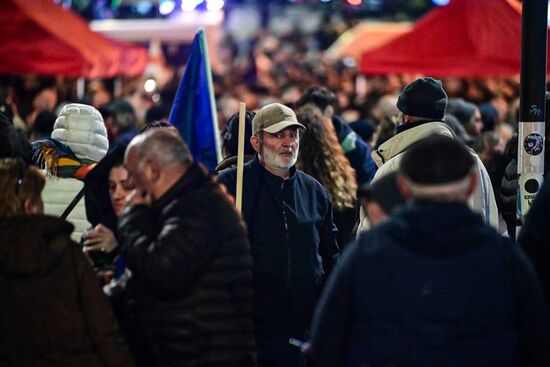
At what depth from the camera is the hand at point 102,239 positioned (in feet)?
20.0

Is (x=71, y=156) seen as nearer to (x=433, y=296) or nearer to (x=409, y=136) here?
(x=409, y=136)

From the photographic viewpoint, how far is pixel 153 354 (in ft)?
18.4

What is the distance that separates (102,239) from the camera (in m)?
6.09

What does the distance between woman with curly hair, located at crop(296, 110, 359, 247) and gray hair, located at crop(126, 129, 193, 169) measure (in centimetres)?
389

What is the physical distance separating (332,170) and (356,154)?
5.33 feet

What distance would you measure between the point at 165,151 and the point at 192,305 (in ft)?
2.47

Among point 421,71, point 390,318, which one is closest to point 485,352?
point 390,318

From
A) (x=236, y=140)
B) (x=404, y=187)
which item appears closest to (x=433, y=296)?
(x=404, y=187)

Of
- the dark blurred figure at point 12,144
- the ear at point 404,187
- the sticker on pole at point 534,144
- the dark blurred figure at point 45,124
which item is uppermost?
the ear at point 404,187

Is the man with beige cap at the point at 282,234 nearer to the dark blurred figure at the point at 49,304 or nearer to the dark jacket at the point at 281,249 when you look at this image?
the dark jacket at the point at 281,249

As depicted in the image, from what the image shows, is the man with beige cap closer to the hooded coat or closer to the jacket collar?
the hooded coat

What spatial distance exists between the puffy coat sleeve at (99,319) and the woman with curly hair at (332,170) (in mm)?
4128

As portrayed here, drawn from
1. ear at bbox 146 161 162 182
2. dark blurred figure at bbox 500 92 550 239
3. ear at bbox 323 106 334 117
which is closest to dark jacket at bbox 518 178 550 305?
ear at bbox 146 161 162 182

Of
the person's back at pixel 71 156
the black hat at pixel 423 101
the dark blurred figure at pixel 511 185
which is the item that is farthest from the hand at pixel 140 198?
the dark blurred figure at pixel 511 185
